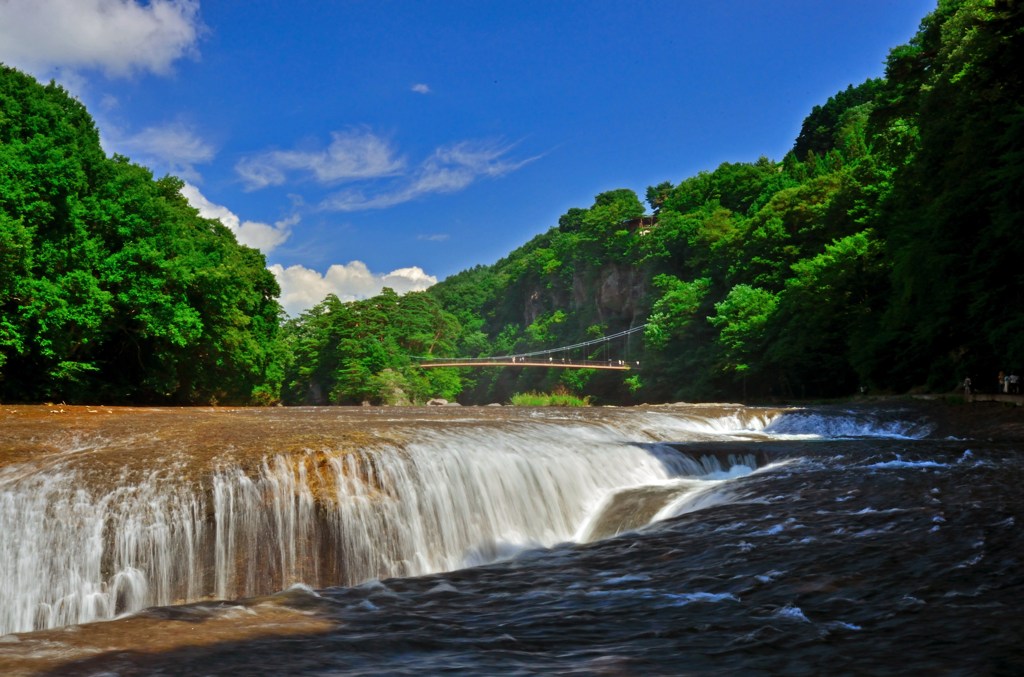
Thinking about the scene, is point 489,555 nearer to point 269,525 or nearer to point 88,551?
point 269,525

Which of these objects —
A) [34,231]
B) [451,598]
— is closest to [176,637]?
[451,598]

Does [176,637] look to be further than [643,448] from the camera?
No

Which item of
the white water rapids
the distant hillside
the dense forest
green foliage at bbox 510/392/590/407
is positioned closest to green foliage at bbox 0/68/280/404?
the dense forest

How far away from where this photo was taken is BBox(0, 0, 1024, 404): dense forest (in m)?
22.0

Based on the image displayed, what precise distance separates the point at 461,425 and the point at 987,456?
10147mm

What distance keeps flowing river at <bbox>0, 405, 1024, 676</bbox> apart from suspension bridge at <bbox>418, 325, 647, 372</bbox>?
2342 inches

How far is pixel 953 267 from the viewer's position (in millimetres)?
23391

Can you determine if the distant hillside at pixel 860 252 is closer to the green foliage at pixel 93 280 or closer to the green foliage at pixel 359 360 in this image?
the green foliage at pixel 359 360

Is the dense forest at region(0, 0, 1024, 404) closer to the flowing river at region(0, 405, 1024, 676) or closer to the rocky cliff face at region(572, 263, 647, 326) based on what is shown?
the flowing river at region(0, 405, 1024, 676)

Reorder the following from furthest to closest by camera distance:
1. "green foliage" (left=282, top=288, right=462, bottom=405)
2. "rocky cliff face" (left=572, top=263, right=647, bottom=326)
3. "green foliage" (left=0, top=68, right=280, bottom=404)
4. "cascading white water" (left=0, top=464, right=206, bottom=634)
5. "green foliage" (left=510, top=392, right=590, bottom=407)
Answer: "rocky cliff face" (left=572, top=263, right=647, bottom=326)
"green foliage" (left=510, top=392, right=590, bottom=407)
"green foliage" (left=282, top=288, right=462, bottom=405)
"green foliage" (left=0, top=68, right=280, bottom=404)
"cascading white water" (left=0, top=464, right=206, bottom=634)

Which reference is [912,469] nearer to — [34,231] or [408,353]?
[34,231]

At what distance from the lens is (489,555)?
10406 mm

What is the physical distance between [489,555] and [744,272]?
48.7 m

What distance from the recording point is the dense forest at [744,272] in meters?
22.0
